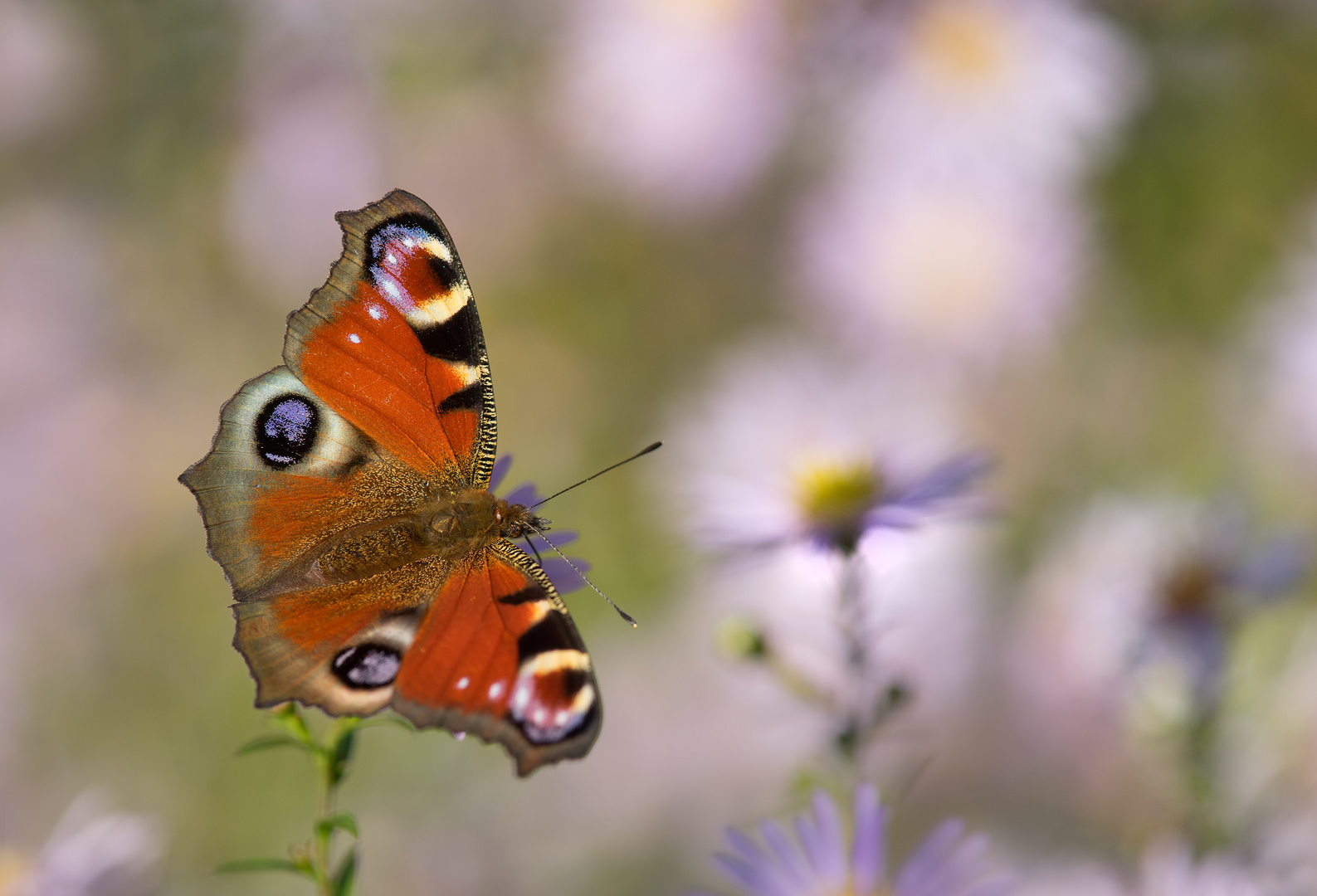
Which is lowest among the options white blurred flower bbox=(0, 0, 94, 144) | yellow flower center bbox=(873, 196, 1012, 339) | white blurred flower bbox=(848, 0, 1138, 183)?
yellow flower center bbox=(873, 196, 1012, 339)

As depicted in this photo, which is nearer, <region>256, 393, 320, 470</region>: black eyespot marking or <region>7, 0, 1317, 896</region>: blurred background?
<region>256, 393, 320, 470</region>: black eyespot marking

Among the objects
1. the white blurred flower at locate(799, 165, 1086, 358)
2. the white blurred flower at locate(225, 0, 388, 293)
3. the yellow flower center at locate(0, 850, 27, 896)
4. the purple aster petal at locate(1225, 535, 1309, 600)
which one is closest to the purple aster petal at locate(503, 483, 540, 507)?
the yellow flower center at locate(0, 850, 27, 896)

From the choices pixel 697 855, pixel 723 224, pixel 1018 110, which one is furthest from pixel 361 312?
pixel 723 224

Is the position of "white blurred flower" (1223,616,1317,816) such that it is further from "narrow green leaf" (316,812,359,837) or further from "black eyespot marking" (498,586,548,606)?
"narrow green leaf" (316,812,359,837)

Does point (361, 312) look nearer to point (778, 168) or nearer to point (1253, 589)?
point (1253, 589)

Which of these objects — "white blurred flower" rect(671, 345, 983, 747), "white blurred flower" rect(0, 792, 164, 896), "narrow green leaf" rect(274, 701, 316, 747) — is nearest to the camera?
"narrow green leaf" rect(274, 701, 316, 747)

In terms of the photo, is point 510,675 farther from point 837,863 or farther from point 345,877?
point 837,863
